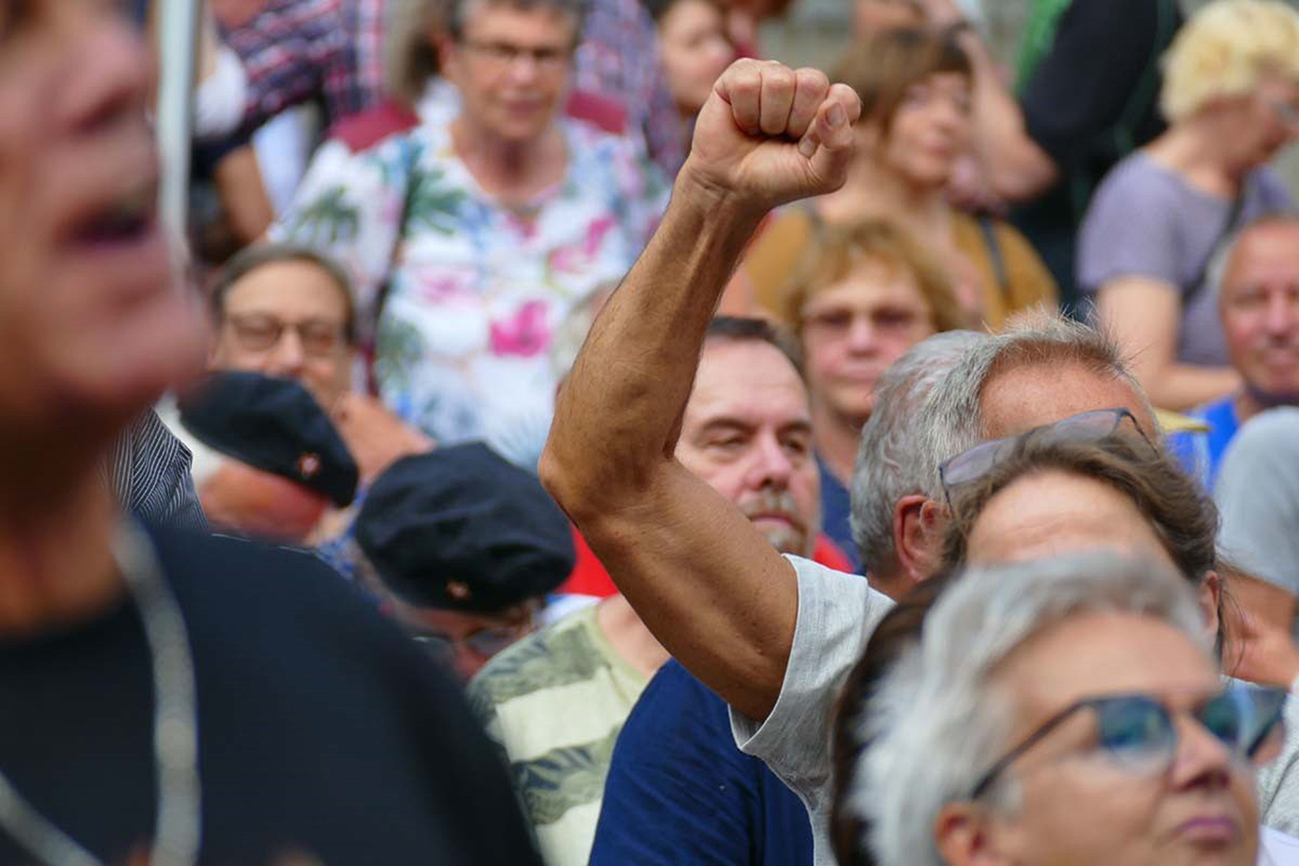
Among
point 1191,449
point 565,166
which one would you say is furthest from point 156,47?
point 1191,449

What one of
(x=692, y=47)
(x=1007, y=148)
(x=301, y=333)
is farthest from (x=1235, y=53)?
(x=301, y=333)

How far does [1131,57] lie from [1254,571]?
324 cm

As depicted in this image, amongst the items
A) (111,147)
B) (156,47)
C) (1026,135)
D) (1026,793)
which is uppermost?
(111,147)

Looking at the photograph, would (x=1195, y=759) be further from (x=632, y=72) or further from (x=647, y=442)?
(x=632, y=72)

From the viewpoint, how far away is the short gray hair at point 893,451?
9.55ft

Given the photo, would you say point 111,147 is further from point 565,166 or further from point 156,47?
point 565,166

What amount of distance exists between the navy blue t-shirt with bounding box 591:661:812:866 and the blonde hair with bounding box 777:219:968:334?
2.53 metres

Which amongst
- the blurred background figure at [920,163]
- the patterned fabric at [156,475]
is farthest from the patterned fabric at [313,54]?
the patterned fabric at [156,475]

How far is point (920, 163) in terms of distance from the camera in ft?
19.3

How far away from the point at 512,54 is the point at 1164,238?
1.97 metres

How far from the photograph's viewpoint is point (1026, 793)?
1753 mm

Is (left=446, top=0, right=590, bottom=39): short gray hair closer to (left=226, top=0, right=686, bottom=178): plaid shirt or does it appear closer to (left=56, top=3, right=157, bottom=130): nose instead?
(left=226, top=0, right=686, bottom=178): plaid shirt

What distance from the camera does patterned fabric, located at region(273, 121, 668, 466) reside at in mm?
5355

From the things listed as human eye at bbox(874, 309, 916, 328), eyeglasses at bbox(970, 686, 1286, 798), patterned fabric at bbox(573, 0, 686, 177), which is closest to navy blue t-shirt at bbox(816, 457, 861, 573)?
human eye at bbox(874, 309, 916, 328)
